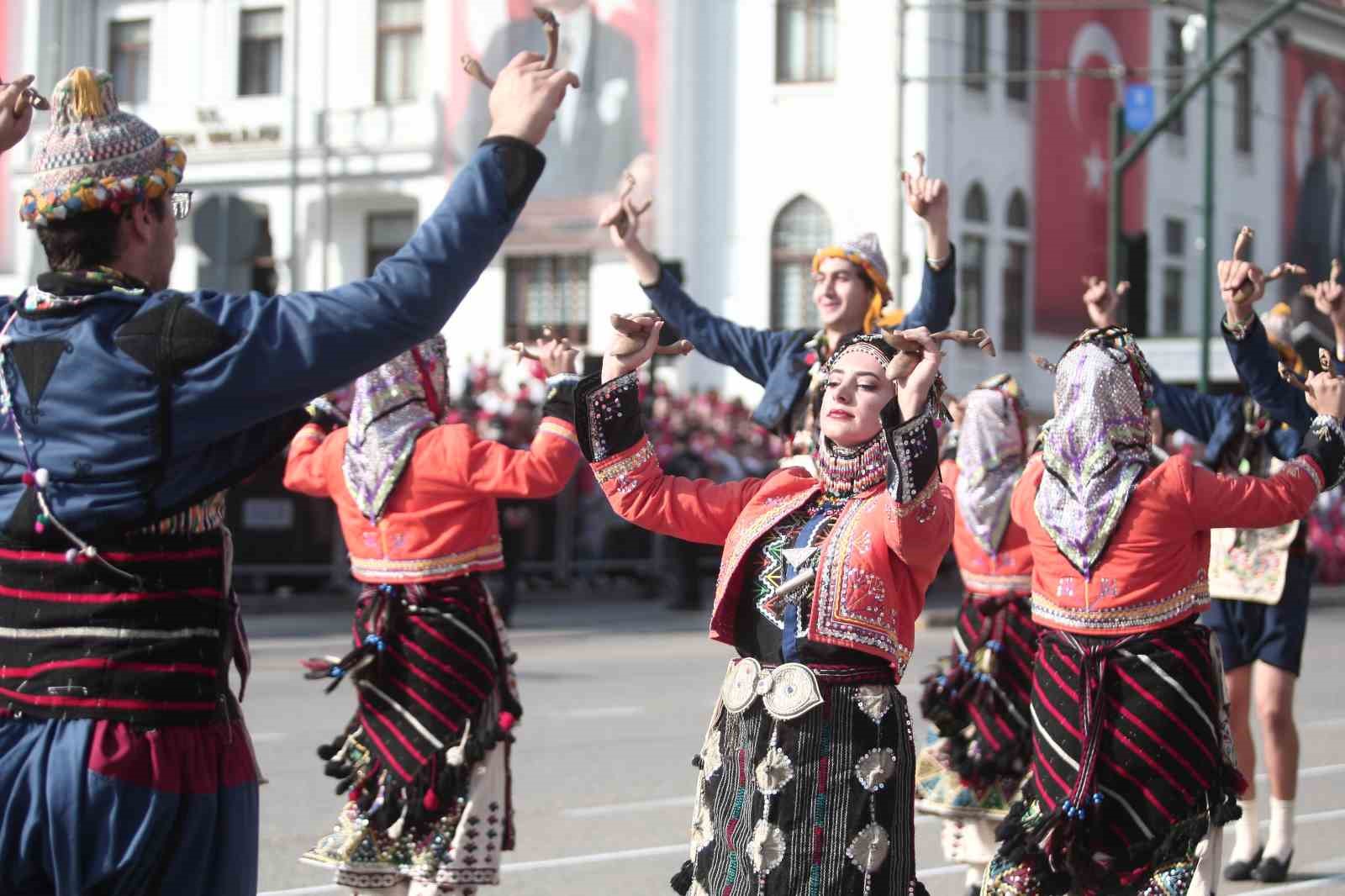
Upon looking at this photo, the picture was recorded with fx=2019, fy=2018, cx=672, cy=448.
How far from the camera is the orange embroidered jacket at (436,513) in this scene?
21.8 feet

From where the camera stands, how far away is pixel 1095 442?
626 cm

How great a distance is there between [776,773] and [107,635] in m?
1.85

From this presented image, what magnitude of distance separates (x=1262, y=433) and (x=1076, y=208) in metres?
29.5

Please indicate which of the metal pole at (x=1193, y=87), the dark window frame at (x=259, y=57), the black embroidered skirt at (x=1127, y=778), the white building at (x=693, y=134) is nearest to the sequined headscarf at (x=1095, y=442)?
the black embroidered skirt at (x=1127, y=778)

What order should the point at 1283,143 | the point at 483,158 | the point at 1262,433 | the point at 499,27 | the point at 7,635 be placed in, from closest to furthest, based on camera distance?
the point at 483,158 → the point at 7,635 → the point at 1262,433 → the point at 499,27 → the point at 1283,143

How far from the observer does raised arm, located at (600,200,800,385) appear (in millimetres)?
7270

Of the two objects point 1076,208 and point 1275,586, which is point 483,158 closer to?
point 1275,586

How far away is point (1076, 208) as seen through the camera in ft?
Result: 121

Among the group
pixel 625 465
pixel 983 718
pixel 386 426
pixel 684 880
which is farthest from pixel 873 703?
pixel 983 718

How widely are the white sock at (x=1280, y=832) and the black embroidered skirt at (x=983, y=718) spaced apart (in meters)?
1.15

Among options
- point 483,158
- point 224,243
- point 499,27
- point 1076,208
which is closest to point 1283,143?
point 1076,208

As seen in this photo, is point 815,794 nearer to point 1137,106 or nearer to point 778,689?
point 778,689

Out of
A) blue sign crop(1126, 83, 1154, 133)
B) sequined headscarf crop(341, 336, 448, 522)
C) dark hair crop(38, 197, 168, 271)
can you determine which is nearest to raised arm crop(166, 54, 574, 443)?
dark hair crop(38, 197, 168, 271)

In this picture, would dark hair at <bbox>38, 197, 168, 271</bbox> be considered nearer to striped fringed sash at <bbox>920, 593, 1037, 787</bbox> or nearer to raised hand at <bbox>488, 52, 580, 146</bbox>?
raised hand at <bbox>488, 52, 580, 146</bbox>
